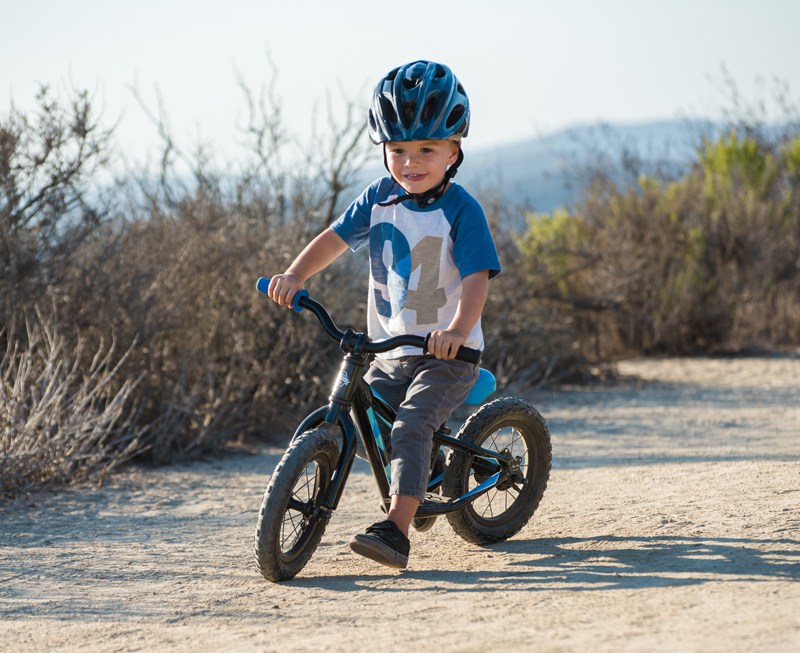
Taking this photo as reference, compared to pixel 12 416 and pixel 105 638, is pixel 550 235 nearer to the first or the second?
pixel 12 416

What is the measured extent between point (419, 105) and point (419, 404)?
113 cm

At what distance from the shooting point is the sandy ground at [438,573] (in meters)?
3.62

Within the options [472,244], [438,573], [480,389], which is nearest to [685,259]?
[480,389]

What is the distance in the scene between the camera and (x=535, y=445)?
511 cm

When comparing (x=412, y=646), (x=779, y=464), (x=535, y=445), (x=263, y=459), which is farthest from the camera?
(x=263, y=459)

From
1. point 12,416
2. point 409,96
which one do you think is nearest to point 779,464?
point 409,96

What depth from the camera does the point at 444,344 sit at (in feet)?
13.3

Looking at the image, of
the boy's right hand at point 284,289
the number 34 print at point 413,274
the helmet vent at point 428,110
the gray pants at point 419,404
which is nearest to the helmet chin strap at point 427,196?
the number 34 print at point 413,274

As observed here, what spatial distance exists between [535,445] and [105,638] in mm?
2073

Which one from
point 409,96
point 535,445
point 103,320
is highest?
point 409,96

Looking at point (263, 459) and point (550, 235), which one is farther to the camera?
point (550, 235)

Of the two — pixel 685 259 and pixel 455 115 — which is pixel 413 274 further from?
pixel 685 259

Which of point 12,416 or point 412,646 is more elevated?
point 12,416

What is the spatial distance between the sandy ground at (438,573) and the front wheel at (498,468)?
103mm
